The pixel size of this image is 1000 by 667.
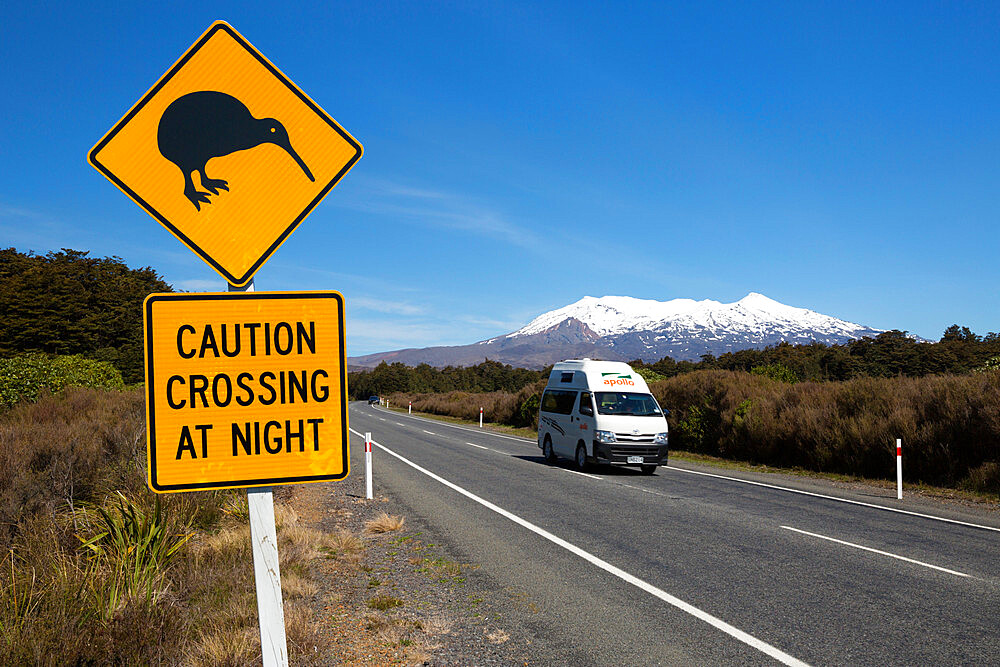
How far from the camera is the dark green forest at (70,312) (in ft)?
148

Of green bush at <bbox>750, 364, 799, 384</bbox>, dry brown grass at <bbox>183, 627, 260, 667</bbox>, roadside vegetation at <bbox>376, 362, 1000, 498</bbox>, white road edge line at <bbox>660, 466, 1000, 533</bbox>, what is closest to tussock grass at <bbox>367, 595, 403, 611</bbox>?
dry brown grass at <bbox>183, 627, 260, 667</bbox>

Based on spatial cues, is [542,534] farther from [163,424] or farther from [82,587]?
[163,424]

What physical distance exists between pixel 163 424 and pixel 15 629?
279cm

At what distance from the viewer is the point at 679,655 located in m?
4.78

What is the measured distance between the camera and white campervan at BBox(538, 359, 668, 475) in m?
16.0

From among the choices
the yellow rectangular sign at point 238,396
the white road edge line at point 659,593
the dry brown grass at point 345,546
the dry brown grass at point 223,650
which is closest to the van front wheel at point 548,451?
the white road edge line at point 659,593

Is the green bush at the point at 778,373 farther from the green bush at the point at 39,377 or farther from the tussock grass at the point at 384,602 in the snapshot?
the green bush at the point at 39,377

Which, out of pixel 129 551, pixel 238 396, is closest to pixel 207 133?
pixel 238 396

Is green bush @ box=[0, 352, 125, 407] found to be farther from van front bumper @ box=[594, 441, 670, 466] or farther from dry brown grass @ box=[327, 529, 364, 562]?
van front bumper @ box=[594, 441, 670, 466]

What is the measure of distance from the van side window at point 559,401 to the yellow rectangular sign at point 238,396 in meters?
15.8

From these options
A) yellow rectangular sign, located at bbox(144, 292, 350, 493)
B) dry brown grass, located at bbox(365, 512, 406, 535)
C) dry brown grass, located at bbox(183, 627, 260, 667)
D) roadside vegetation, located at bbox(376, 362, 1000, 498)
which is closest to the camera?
yellow rectangular sign, located at bbox(144, 292, 350, 493)

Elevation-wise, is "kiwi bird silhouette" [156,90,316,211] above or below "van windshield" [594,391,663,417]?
above

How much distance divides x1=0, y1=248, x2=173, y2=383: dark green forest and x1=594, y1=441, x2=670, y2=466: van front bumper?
34.5 meters

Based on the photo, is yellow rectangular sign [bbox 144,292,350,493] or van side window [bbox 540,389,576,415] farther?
van side window [bbox 540,389,576,415]
